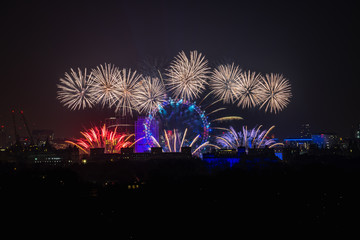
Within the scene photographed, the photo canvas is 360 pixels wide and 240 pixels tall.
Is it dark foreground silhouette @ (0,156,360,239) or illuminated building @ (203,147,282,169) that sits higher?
illuminated building @ (203,147,282,169)

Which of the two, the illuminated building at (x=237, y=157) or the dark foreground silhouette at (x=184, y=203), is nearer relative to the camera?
the dark foreground silhouette at (x=184, y=203)

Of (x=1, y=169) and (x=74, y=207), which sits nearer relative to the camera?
(x=74, y=207)

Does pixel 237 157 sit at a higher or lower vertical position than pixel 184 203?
higher

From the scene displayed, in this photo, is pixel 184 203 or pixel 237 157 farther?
pixel 237 157

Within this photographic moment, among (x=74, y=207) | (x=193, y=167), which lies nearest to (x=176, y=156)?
(x=193, y=167)

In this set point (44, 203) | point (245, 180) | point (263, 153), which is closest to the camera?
point (44, 203)

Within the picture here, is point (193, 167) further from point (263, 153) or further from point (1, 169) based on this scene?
point (1, 169)

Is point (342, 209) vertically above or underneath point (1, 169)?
underneath

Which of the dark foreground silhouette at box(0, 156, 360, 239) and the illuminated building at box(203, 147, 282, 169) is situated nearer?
the dark foreground silhouette at box(0, 156, 360, 239)

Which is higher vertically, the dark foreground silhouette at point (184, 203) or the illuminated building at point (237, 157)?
the illuminated building at point (237, 157)

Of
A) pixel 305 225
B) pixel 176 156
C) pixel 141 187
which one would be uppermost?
pixel 176 156

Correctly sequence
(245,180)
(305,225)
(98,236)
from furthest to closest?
(245,180) → (305,225) → (98,236)
